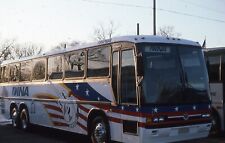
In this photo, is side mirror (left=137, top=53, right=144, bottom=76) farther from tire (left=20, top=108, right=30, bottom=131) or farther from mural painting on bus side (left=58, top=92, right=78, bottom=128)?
tire (left=20, top=108, right=30, bottom=131)

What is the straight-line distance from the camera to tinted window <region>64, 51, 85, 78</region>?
13908 millimetres

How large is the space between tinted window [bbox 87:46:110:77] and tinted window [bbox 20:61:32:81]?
5.72 metres

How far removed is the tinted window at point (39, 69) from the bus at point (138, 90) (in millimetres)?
2420

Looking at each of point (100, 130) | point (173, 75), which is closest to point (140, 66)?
point (173, 75)

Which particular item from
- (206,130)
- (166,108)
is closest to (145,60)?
(166,108)

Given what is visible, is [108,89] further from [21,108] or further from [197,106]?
[21,108]

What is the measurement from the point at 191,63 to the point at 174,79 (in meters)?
0.85

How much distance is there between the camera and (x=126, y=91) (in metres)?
11.4

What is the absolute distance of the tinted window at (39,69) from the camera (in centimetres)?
1707

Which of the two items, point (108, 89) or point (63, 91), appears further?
point (63, 91)

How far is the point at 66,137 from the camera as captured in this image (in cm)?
1627

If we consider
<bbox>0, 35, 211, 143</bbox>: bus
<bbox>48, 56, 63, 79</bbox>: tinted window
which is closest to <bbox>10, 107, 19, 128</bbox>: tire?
<bbox>48, 56, 63, 79</bbox>: tinted window

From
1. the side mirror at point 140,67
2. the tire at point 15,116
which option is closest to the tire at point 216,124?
the side mirror at point 140,67

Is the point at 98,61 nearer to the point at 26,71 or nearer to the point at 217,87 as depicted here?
the point at 217,87
